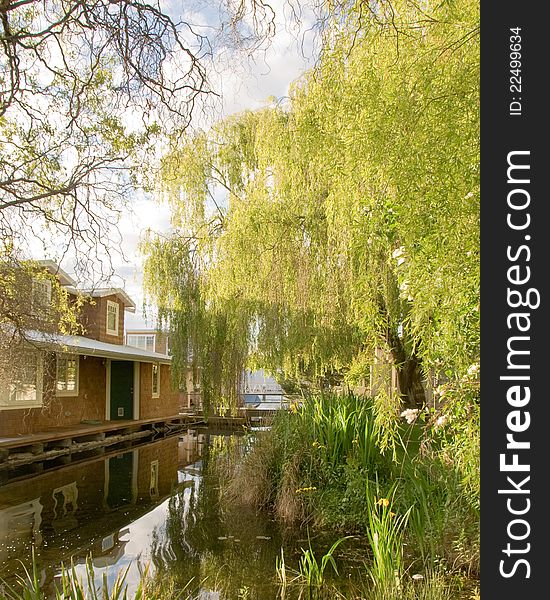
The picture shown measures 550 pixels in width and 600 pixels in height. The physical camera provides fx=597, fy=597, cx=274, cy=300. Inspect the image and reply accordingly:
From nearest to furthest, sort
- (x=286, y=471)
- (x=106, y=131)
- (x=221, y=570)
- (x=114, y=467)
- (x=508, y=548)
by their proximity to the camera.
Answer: (x=508, y=548)
(x=106, y=131)
(x=221, y=570)
(x=286, y=471)
(x=114, y=467)

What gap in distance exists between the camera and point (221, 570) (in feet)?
18.7

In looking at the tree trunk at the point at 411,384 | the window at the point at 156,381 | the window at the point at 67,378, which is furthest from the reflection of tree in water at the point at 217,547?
the window at the point at 156,381

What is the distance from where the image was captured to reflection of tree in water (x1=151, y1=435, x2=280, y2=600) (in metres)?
5.41

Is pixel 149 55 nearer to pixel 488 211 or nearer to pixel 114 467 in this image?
pixel 488 211

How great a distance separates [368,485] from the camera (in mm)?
6422

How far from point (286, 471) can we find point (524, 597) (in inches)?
213

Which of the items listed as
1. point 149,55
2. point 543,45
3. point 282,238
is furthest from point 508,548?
point 282,238

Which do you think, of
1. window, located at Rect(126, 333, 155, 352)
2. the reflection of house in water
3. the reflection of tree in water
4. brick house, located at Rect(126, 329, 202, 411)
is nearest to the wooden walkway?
the reflection of house in water

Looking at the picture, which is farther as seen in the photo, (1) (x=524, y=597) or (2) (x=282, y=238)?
(2) (x=282, y=238)

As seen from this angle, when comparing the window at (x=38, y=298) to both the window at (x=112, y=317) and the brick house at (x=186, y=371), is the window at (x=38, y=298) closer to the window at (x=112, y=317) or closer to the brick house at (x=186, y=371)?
the brick house at (x=186, y=371)

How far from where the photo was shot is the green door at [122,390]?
18609mm

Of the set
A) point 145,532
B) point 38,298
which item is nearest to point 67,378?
point 38,298

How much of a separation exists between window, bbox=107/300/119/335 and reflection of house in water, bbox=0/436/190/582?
24.1ft

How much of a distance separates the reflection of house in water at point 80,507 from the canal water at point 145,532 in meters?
0.01
